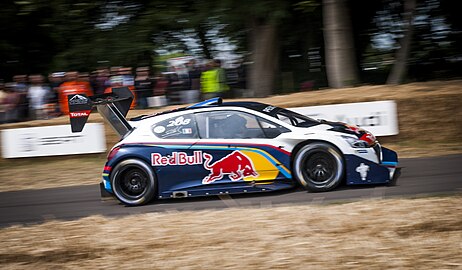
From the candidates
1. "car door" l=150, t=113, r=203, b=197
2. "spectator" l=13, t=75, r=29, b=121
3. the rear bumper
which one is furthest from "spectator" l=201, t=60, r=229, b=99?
the rear bumper

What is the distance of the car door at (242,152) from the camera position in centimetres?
947

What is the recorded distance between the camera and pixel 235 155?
9.52m

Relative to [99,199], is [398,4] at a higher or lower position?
higher

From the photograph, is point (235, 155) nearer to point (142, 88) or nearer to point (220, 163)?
point (220, 163)

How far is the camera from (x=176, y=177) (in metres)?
9.73

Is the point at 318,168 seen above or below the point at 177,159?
below

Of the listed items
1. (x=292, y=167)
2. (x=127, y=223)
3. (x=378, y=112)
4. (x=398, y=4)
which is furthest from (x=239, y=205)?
(x=398, y=4)

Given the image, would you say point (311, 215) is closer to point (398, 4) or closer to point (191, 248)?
point (191, 248)

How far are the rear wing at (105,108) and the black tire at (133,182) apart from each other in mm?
730

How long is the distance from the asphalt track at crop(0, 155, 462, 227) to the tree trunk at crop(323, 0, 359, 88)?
5.41m

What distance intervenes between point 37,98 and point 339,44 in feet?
24.1

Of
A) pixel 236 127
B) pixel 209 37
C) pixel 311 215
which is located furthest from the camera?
pixel 209 37

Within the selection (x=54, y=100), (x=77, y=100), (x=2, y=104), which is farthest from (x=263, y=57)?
(x=77, y=100)

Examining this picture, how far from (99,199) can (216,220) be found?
3522mm
